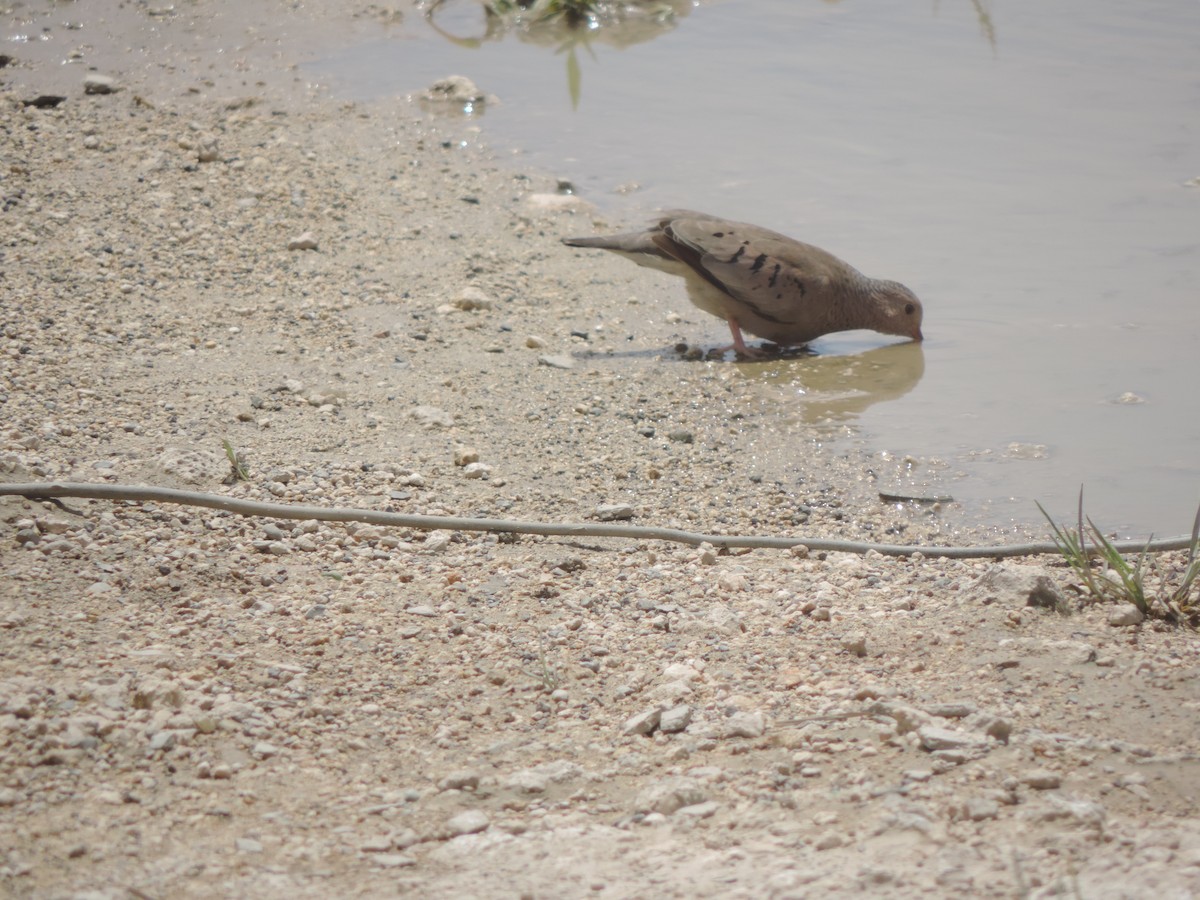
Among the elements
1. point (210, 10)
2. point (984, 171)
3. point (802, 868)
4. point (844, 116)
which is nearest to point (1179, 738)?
point (802, 868)

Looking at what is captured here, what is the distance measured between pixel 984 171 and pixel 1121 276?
178 cm

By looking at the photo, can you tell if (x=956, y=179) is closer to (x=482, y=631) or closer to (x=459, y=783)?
(x=482, y=631)

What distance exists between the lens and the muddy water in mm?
5688

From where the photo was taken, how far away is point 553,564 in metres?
4.21

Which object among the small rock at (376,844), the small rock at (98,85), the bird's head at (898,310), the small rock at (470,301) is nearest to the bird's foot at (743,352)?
the bird's head at (898,310)

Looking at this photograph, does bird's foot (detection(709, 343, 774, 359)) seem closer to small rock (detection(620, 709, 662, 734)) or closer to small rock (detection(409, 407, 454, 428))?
small rock (detection(409, 407, 454, 428))

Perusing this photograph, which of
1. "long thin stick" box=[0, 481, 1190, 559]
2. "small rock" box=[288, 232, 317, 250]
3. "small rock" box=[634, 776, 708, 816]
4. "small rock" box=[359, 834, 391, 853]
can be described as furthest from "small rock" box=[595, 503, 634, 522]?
"small rock" box=[288, 232, 317, 250]

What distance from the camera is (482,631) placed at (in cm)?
373

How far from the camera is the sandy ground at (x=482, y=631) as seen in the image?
2.62 m

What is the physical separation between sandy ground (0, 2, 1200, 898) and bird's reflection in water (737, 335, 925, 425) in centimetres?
12

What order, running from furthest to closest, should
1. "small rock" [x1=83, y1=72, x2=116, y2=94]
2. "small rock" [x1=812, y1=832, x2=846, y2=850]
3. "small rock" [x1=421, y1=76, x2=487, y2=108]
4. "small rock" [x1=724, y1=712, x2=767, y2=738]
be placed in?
1. "small rock" [x1=421, y1=76, x2=487, y2=108]
2. "small rock" [x1=83, y1=72, x2=116, y2=94]
3. "small rock" [x1=724, y1=712, x2=767, y2=738]
4. "small rock" [x1=812, y1=832, x2=846, y2=850]

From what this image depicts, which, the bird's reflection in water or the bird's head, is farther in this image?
the bird's head

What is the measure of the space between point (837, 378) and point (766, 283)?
624 millimetres

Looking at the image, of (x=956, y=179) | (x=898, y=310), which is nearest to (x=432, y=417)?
(x=898, y=310)
